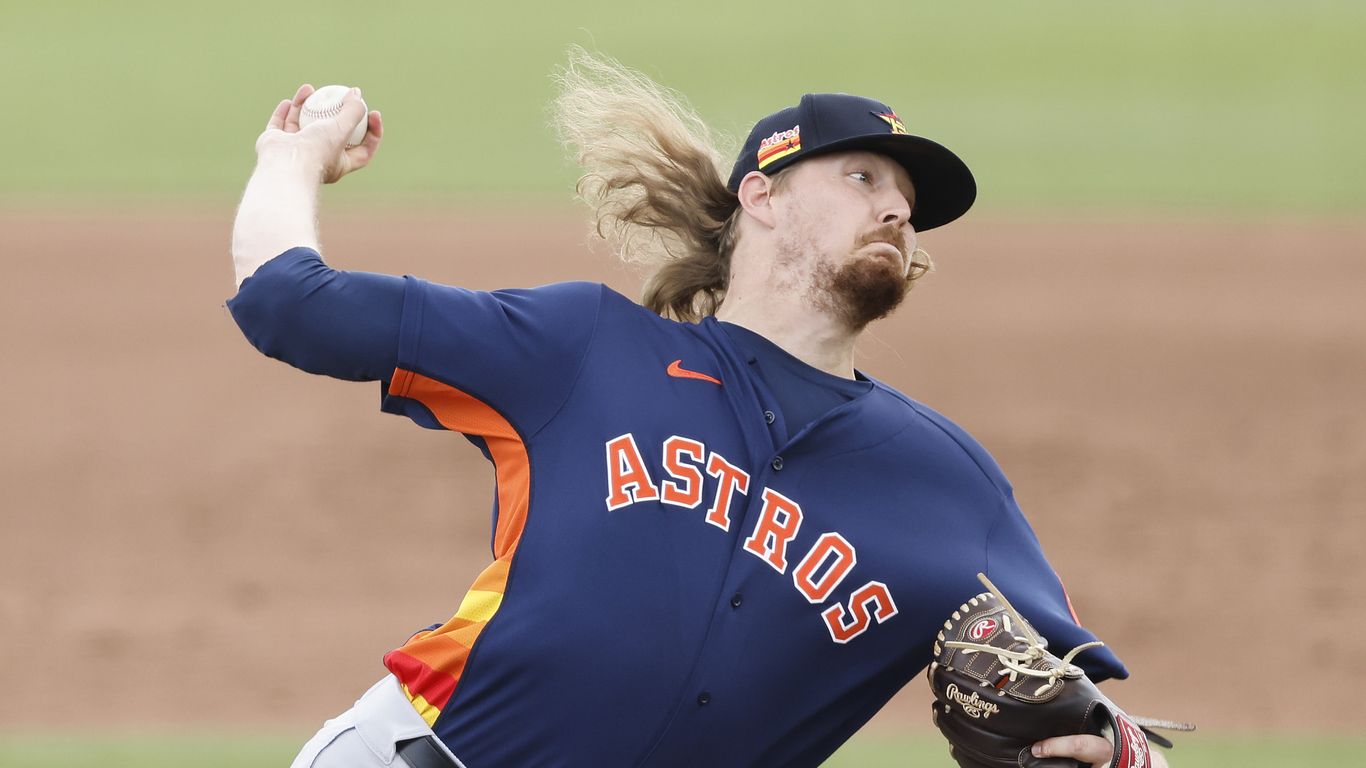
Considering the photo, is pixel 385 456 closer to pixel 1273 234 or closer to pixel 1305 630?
pixel 1305 630

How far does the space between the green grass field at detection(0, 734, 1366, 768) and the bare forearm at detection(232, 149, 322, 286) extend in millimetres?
3787

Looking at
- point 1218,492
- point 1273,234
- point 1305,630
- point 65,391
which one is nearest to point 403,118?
point 65,391

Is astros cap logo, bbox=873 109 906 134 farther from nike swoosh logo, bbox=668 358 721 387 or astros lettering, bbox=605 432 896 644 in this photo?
astros lettering, bbox=605 432 896 644

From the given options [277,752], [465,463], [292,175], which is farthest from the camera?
[465,463]

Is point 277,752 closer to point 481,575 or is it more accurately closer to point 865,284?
point 481,575

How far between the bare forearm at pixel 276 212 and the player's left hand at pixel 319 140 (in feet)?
0.04

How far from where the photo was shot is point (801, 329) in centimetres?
315

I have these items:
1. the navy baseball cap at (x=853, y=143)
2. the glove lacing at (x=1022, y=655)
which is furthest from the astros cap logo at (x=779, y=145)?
the glove lacing at (x=1022, y=655)

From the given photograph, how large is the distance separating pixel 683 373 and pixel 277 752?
4026mm

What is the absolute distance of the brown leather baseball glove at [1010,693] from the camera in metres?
2.77

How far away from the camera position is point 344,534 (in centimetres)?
891

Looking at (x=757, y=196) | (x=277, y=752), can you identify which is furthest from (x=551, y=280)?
(x=757, y=196)

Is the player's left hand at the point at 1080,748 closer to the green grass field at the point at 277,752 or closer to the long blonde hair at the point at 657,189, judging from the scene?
the long blonde hair at the point at 657,189

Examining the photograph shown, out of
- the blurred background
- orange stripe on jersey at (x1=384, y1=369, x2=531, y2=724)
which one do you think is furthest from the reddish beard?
the blurred background
